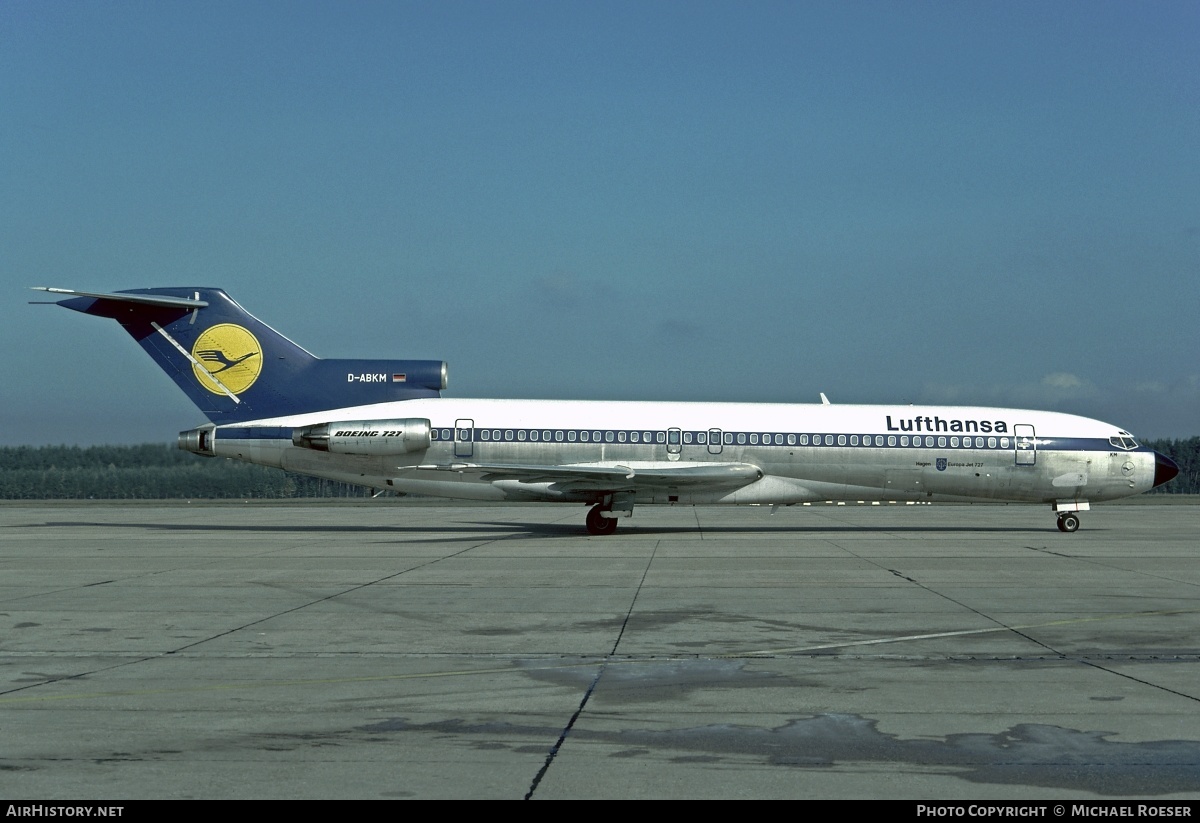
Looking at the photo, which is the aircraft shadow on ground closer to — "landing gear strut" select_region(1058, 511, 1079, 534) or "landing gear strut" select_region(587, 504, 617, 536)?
"landing gear strut" select_region(587, 504, 617, 536)

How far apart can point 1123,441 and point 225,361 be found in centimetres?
2393

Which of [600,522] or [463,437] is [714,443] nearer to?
[600,522]

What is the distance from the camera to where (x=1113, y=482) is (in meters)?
28.8

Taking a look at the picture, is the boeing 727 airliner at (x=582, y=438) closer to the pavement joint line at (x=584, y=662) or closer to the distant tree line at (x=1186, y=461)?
the pavement joint line at (x=584, y=662)

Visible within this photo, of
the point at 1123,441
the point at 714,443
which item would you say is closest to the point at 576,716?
the point at 714,443

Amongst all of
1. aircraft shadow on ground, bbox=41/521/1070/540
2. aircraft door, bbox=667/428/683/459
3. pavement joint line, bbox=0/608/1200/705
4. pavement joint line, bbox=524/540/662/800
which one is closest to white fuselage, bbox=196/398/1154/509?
aircraft door, bbox=667/428/683/459

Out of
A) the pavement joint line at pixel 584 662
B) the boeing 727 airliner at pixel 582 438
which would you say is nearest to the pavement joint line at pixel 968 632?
the pavement joint line at pixel 584 662

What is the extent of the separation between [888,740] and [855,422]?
2183 centimetres

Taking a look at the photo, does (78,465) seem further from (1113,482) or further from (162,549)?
(1113,482)

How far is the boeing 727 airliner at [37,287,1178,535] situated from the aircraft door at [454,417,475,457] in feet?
0.12

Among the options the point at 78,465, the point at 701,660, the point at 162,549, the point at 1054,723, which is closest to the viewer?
the point at 1054,723

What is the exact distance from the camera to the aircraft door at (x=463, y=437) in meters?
27.6

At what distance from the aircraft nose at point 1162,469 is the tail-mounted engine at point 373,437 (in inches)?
761
